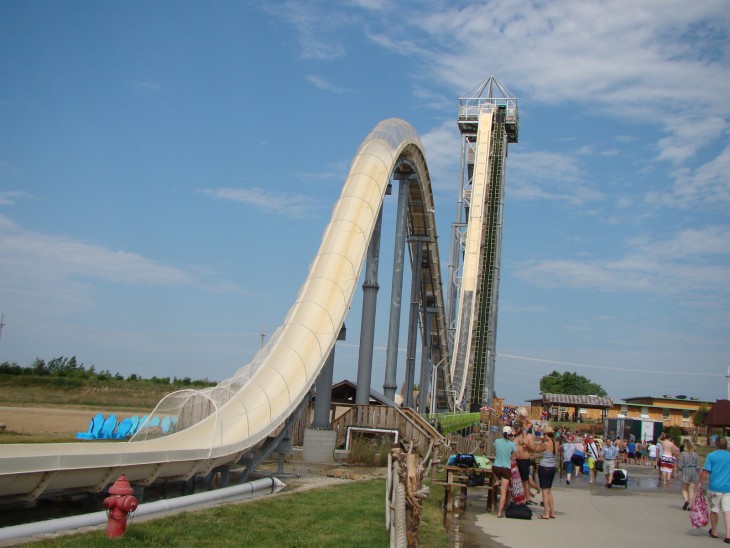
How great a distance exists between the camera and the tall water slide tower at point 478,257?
151ft

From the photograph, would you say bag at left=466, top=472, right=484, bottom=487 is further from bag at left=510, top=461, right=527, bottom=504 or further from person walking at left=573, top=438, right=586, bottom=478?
person walking at left=573, top=438, right=586, bottom=478

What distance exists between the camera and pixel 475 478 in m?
14.5

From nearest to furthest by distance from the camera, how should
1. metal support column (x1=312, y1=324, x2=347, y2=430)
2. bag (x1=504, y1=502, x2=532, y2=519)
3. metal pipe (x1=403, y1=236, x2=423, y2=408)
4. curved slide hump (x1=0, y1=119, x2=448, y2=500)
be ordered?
curved slide hump (x1=0, y1=119, x2=448, y2=500) → bag (x1=504, y1=502, x2=532, y2=519) → metal support column (x1=312, y1=324, x2=347, y2=430) → metal pipe (x1=403, y1=236, x2=423, y2=408)

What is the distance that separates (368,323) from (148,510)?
12.6 m

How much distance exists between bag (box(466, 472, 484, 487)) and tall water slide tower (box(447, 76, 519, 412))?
28.7m

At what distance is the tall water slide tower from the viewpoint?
151 ft

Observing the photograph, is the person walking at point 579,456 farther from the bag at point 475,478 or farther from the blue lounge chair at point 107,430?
the blue lounge chair at point 107,430

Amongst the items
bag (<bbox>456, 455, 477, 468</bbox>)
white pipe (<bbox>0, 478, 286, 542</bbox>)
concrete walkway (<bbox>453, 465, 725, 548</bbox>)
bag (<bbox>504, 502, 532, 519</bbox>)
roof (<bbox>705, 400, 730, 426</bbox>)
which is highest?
roof (<bbox>705, 400, 730, 426</bbox>)

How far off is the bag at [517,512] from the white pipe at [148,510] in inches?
154

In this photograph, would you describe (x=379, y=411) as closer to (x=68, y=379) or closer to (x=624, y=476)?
(x=624, y=476)

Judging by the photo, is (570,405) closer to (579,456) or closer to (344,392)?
(344,392)

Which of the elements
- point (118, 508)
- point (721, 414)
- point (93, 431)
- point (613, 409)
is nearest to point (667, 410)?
point (613, 409)

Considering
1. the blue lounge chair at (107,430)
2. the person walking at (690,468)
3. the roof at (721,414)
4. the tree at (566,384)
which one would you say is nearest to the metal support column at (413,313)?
the blue lounge chair at (107,430)

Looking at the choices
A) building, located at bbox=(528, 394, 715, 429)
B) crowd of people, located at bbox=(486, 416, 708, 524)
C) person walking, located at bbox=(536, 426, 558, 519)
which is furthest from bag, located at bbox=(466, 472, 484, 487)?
building, located at bbox=(528, 394, 715, 429)
